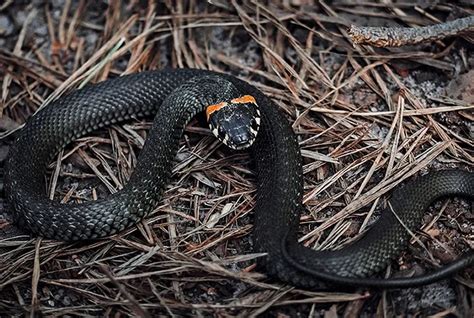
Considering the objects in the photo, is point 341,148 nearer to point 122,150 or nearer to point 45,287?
point 122,150

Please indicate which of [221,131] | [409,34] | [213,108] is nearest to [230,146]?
[221,131]

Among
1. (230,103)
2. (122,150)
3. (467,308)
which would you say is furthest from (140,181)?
(467,308)

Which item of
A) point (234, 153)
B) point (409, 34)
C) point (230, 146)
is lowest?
point (234, 153)

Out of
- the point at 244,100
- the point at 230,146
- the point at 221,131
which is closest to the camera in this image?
the point at 230,146

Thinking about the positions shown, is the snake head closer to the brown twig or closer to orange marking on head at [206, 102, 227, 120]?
orange marking on head at [206, 102, 227, 120]

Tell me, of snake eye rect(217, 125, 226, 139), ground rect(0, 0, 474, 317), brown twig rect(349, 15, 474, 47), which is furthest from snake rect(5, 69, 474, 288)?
brown twig rect(349, 15, 474, 47)

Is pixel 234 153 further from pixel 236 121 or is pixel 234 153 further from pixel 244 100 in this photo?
pixel 244 100
